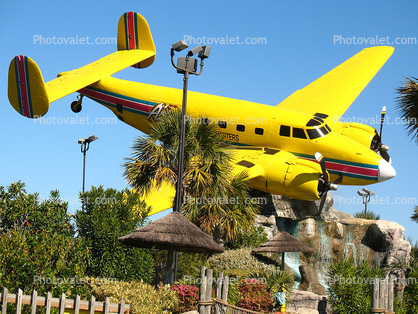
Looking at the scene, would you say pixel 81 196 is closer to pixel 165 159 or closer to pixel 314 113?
pixel 165 159

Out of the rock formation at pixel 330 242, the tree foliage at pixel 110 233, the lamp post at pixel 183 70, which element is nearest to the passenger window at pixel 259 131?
the rock formation at pixel 330 242

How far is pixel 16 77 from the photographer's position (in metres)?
21.0

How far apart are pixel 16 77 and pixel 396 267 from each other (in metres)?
18.6

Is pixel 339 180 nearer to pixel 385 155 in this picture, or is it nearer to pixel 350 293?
pixel 385 155

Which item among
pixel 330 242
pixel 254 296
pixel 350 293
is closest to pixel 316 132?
pixel 330 242

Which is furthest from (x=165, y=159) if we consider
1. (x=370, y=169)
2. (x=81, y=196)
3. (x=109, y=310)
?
(x=370, y=169)

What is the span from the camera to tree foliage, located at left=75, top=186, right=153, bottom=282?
15773mm

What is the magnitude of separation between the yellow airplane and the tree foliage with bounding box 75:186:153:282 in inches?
75.4

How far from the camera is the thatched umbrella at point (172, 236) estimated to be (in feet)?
42.7

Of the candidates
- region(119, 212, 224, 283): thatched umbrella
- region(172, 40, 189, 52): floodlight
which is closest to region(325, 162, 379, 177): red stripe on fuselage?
region(172, 40, 189, 52): floodlight

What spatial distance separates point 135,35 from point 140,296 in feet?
69.7

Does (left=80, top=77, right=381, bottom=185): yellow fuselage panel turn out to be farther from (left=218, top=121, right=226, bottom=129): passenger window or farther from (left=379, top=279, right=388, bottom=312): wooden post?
(left=379, top=279, right=388, bottom=312): wooden post

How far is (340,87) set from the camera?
3145cm

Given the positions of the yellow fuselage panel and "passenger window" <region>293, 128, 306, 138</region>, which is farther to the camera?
"passenger window" <region>293, 128, 306, 138</region>
